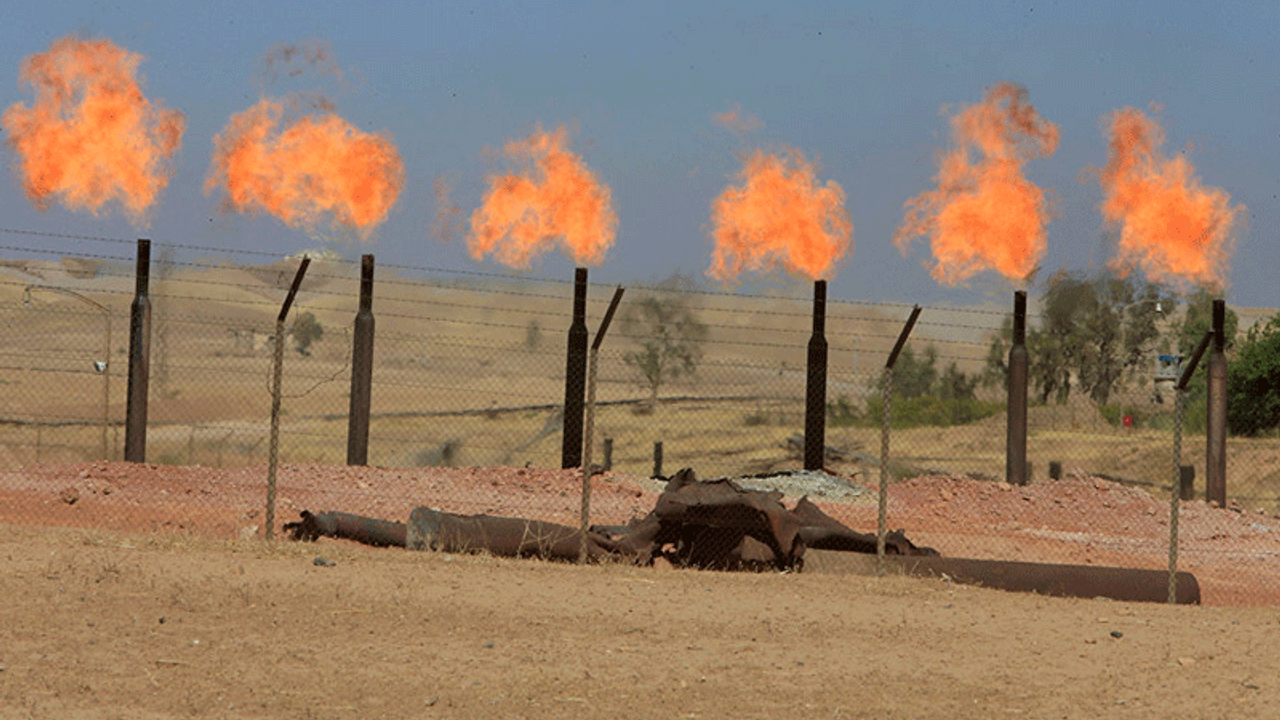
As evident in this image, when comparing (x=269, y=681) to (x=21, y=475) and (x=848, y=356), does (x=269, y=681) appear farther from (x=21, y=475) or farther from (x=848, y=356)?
(x=848, y=356)

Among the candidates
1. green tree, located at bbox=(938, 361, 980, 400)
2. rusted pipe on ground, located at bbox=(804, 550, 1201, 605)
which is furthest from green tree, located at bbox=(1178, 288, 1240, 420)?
rusted pipe on ground, located at bbox=(804, 550, 1201, 605)

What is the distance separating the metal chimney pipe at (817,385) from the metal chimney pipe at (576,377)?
2.94m

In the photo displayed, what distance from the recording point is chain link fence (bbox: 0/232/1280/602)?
15422 millimetres

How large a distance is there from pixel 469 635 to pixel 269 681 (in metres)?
1.45

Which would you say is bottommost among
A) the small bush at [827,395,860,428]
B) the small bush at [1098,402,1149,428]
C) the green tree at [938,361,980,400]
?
the small bush at [827,395,860,428]

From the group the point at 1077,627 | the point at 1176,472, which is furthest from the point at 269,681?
the point at 1176,472

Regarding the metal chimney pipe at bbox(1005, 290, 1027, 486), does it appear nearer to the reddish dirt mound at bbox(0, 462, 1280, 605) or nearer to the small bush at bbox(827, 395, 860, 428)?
the reddish dirt mound at bbox(0, 462, 1280, 605)

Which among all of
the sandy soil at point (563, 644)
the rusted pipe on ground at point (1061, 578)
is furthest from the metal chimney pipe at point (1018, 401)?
the sandy soil at point (563, 644)

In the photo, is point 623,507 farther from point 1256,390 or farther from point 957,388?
point 957,388

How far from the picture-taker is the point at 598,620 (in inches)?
352

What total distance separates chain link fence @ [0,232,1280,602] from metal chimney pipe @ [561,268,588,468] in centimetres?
63

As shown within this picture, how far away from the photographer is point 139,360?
56.4 feet

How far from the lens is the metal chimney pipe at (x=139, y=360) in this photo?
17.0 metres

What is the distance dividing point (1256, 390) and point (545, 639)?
116 feet
